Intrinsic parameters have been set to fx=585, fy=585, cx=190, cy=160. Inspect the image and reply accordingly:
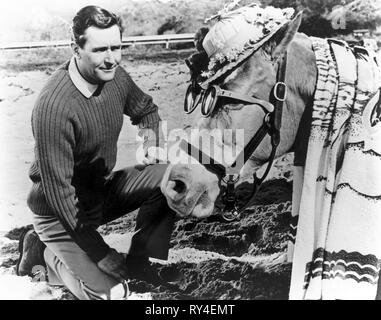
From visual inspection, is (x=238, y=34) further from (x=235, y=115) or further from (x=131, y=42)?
(x=131, y=42)

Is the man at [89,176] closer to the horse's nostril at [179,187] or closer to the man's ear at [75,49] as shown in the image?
the man's ear at [75,49]

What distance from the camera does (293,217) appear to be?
3309 millimetres

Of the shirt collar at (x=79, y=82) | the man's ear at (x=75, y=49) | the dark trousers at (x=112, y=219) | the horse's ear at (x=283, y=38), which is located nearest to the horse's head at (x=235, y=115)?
the horse's ear at (x=283, y=38)

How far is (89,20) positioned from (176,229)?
121cm

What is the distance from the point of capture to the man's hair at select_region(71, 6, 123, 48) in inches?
119

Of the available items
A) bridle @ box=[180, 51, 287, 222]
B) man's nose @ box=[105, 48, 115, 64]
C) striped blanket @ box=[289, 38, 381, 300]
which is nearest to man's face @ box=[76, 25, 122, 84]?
man's nose @ box=[105, 48, 115, 64]

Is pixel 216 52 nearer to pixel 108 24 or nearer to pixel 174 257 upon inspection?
pixel 108 24

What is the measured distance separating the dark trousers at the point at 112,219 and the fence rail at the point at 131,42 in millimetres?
664

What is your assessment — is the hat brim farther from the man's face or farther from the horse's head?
the man's face

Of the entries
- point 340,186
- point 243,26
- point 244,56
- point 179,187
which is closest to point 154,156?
point 179,187

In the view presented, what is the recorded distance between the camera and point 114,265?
326 centimetres

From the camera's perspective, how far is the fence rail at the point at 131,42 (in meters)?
3.08

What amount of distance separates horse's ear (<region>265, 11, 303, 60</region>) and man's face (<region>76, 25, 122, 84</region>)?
0.81m
